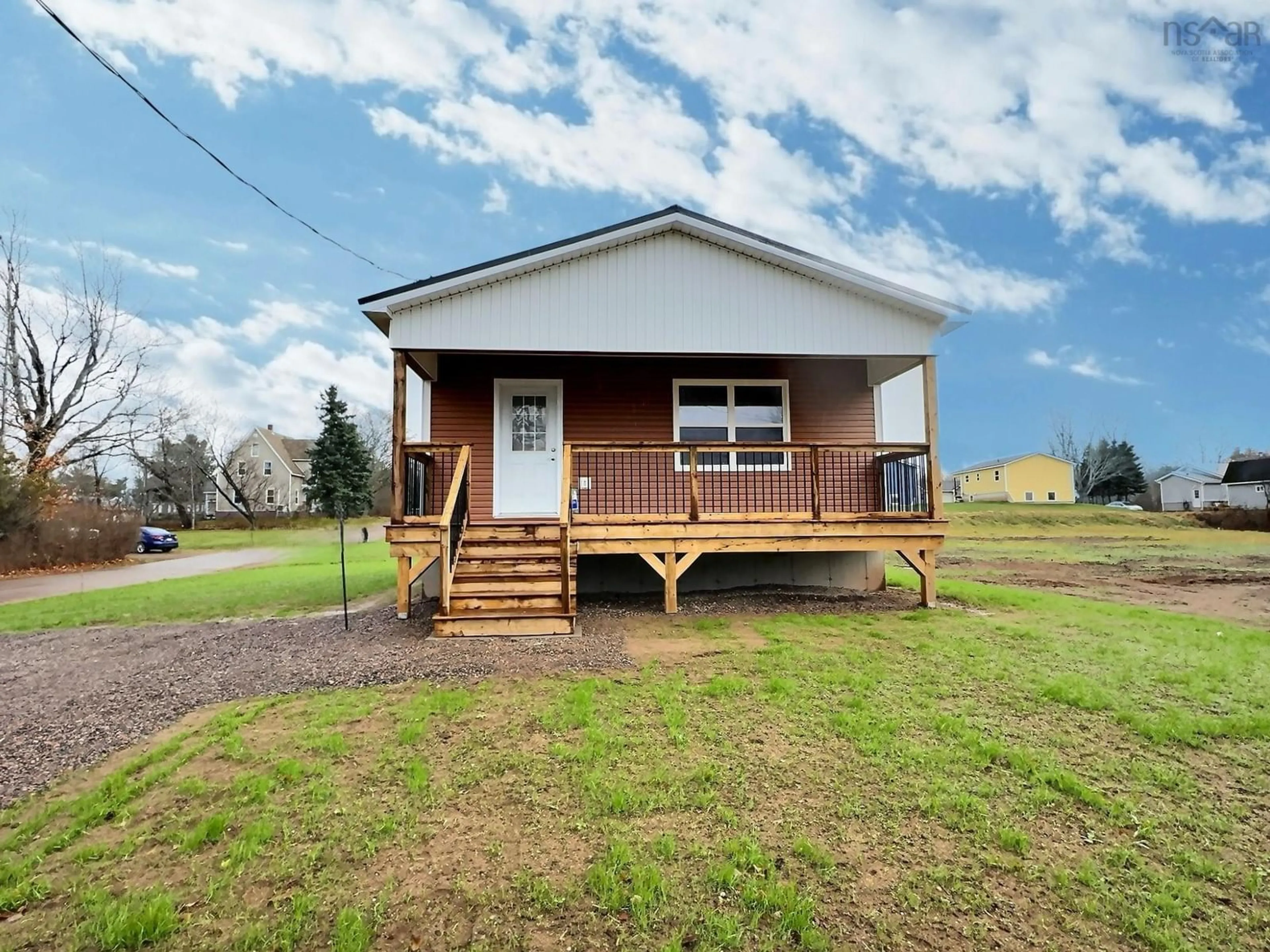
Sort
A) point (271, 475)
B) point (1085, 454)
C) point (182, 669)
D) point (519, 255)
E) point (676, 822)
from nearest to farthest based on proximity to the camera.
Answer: point (676, 822)
point (182, 669)
point (519, 255)
point (271, 475)
point (1085, 454)

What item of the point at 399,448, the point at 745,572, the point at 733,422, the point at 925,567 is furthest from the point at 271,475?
the point at 925,567

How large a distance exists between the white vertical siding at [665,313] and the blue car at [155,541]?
83.8 ft

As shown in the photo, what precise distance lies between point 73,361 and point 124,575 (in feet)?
52.6

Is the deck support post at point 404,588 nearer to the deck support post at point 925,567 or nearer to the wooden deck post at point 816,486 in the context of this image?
the wooden deck post at point 816,486

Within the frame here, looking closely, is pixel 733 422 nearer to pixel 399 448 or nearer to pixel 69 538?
pixel 399 448

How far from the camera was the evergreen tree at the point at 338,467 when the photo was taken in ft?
27.0

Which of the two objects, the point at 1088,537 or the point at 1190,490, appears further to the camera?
the point at 1190,490

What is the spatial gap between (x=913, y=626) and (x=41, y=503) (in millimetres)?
24788

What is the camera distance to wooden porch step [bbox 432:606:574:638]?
6.64 meters

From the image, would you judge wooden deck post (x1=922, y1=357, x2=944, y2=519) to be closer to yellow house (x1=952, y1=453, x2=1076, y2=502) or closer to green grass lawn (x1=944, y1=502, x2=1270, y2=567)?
green grass lawn (x1=944, y1=502, x2=1270, y2=567)

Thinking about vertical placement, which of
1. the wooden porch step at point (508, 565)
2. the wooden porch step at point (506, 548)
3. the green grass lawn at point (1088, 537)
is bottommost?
the green grass lawn at point (1088, 537)

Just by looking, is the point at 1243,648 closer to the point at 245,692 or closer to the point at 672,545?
the point at 672,545

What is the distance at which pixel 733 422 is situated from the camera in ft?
32.5

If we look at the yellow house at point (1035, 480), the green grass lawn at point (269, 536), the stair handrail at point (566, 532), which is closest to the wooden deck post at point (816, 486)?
the stair handrail at point (566, 532)
